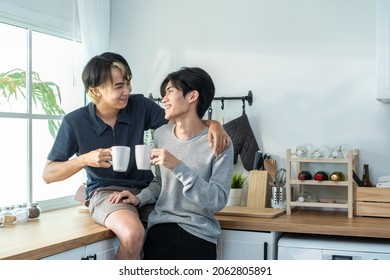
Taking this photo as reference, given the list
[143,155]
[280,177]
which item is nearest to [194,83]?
[143,155]

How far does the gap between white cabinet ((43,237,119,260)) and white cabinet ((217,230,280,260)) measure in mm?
437

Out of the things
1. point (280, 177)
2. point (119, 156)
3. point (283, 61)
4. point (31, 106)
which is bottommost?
point (280, 177)

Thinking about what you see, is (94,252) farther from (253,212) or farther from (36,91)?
(36,91)

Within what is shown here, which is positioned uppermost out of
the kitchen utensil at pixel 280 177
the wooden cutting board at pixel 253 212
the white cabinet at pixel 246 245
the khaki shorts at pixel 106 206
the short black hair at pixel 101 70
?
the short black hair at pixel 101 70

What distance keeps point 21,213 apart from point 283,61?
1339 millimetres

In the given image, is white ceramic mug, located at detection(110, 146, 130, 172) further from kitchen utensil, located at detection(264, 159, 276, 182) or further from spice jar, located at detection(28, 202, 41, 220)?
kitchen utensil, located at detection(264, 159, 276, 182)

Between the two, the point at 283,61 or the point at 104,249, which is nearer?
the point at 104,249

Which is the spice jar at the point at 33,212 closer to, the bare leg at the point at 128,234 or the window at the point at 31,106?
the window at the point at 31,106

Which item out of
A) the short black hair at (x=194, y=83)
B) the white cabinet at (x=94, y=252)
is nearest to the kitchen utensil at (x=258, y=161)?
the short black hair at (x=194, y=83)

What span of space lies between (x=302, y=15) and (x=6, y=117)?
54.3 inches

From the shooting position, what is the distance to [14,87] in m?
2.56

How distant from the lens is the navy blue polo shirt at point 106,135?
2207 millimetres

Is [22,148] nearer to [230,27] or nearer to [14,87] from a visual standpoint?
[14,87]

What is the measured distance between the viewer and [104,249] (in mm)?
2035
